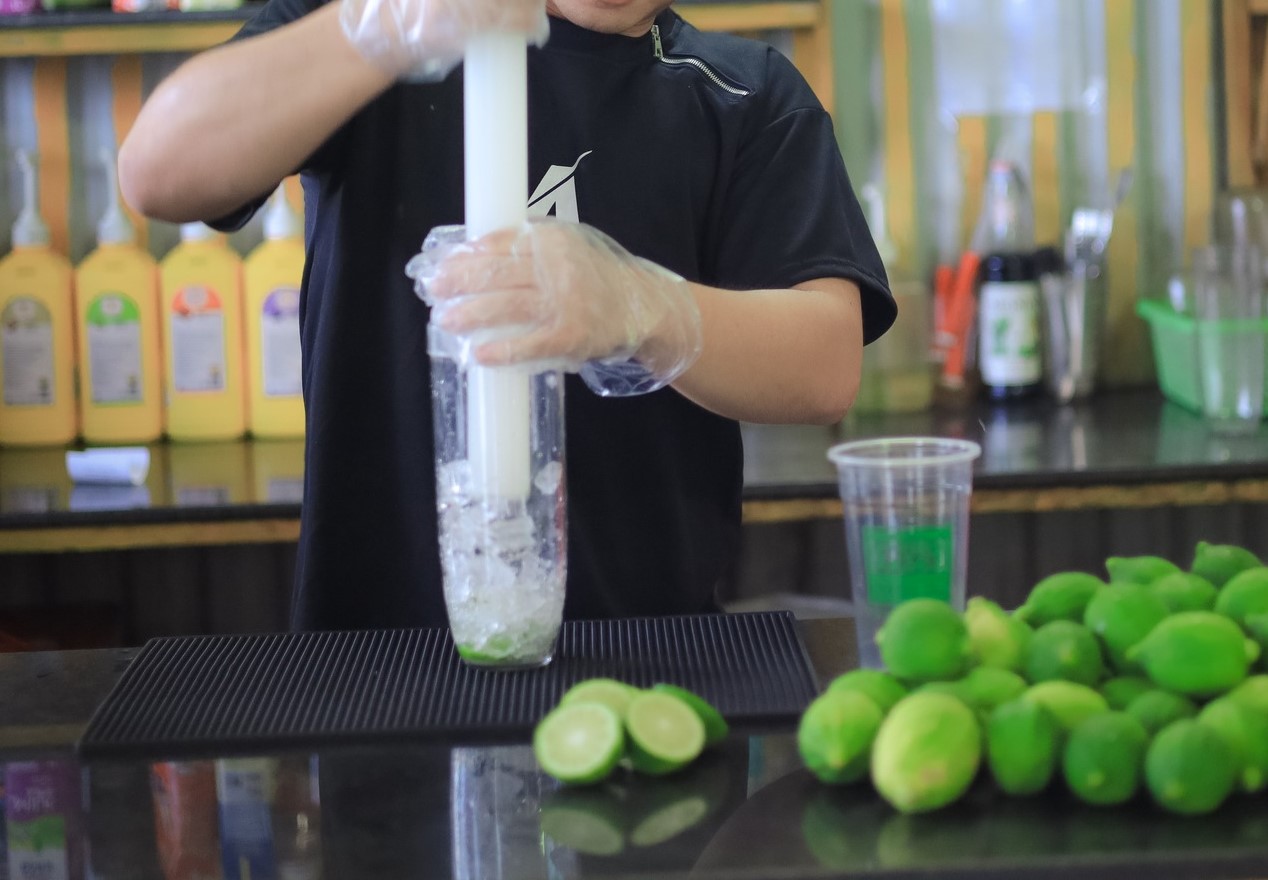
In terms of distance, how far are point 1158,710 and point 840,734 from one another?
153mm

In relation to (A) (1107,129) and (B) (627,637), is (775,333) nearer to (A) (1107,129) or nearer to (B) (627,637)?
(B) (627,637)

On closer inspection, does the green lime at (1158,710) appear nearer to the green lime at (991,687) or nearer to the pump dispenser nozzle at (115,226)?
the green lime at (991,687)

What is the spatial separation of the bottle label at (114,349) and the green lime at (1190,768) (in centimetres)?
193

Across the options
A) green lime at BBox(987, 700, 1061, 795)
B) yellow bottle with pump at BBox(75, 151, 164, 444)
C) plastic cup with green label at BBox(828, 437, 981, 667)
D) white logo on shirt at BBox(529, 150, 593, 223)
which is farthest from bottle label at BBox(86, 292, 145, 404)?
green lime at BBox(987, 700, 1061, 795)

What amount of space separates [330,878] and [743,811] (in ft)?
0.66

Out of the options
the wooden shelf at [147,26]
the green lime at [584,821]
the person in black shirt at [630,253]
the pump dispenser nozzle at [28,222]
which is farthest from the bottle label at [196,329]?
the green lime at [584,821]

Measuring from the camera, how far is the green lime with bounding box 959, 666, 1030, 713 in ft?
2.51

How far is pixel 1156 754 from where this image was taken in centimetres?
70

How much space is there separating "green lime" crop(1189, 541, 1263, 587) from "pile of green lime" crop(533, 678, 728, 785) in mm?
324

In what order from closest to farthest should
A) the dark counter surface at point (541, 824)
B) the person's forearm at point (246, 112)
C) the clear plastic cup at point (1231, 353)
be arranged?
the dark counter surface at point (541, 824) < the person's forearm at point (246, 112) < the clear plastic cup at point (1231, 353)

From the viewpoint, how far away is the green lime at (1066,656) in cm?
78

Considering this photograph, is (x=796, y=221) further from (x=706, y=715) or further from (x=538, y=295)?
(x=706, y=715)

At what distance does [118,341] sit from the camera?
2.33 m

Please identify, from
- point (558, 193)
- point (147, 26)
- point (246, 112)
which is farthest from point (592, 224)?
point (147, 26)
